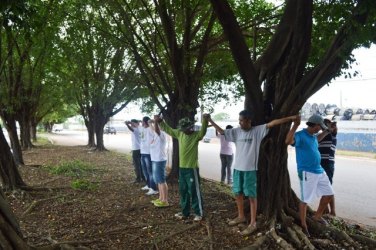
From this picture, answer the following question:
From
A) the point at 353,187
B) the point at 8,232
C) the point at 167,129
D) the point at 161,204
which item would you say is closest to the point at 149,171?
the point at 161,204

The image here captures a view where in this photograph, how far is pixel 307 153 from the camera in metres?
5.82

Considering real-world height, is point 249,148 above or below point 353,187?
above

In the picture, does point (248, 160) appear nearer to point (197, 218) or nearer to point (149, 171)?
point (197, 218)

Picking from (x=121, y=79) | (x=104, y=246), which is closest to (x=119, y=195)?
(x=104, y=246)

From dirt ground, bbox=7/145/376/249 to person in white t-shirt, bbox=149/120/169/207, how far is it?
0.78 ft

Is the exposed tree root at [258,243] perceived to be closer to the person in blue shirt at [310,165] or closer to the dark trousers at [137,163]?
the person in blue shirt at [310,165]

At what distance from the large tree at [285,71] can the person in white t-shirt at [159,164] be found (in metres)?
2.08

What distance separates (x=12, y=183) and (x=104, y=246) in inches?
178

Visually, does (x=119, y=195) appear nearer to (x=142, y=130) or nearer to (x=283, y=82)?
(x=142, y=130)

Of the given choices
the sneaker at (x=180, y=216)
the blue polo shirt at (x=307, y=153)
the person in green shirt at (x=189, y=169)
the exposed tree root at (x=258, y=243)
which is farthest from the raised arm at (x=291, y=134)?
the sneaker at (x=180, y=216)

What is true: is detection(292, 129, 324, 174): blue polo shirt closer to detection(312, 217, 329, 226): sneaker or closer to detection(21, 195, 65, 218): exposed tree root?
detection(312, 217, 329, 226): sneaker

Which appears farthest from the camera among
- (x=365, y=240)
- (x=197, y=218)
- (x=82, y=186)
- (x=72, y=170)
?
(x=72, y=170)

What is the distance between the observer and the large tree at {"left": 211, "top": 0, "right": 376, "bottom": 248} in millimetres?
5418

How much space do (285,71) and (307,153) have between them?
1.35 meters
